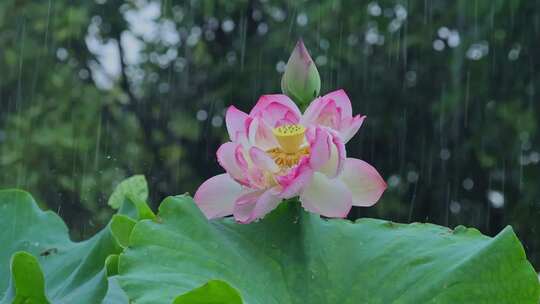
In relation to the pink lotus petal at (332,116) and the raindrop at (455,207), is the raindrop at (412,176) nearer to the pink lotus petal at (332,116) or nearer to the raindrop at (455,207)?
the raindrop at (455,207)

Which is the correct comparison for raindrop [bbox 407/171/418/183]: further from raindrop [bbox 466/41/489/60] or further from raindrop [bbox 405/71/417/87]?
raindrop [bbox 466/41/489/60]

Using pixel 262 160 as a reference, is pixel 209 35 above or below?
below

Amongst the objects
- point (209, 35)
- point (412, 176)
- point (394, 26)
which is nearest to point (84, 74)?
point (209, 35)

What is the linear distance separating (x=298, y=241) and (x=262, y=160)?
0.06 meters

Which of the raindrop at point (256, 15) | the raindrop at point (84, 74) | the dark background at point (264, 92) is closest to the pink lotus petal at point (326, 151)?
the dark background at point (264, 92)

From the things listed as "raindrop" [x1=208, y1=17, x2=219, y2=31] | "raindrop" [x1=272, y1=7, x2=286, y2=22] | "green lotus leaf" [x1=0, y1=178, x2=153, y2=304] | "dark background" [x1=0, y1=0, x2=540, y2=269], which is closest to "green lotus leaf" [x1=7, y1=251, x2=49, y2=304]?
"green lotus leaf" [x1=0, y1=178, x2=153, y2=304]

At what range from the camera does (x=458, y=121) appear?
3.30 m

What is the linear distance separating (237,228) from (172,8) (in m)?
3.45

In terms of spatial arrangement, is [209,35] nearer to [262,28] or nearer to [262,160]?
[262,28]

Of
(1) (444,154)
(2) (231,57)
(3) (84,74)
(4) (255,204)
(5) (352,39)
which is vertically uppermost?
(4) (255,204)

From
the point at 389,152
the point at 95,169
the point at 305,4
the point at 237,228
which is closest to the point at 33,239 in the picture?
the point at 237,228

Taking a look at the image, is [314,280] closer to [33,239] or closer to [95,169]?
[33,239]

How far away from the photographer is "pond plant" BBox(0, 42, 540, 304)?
1.83 feet

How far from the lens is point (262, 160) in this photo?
0.56 metres
